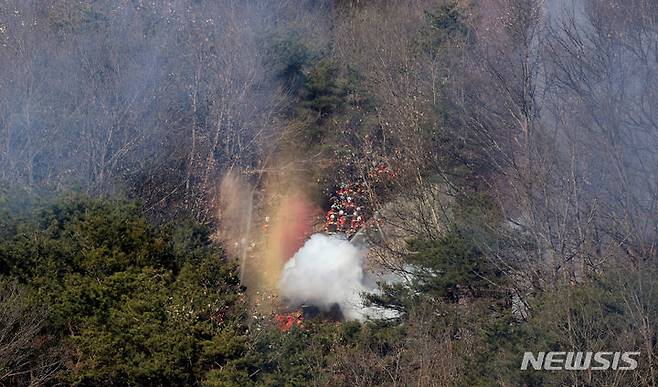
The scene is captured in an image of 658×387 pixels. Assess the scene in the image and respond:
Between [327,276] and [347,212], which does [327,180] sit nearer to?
[347,212]

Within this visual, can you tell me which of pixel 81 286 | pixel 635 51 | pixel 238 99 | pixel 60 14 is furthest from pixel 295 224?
pixel 81 286

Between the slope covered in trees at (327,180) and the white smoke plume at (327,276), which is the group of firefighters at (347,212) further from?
the white smoke plume at (327,276)

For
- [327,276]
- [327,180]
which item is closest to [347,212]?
[327,180]

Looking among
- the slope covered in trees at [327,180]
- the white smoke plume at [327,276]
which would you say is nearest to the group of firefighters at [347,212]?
the slope covered in trees at [327,180]

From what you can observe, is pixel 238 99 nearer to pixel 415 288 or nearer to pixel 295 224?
pixel 295 224

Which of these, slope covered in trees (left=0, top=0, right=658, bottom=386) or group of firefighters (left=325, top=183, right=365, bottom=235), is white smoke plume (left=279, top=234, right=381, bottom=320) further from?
group of firefighters (left=325, top=183, right=365, bottom=235)

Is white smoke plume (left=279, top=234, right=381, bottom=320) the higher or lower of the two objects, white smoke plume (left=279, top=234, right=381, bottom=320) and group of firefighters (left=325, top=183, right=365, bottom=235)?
the lower

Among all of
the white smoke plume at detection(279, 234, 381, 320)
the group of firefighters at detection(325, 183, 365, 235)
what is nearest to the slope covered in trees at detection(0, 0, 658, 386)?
the group of firefighters at detection(325, 183, 365, 235)
